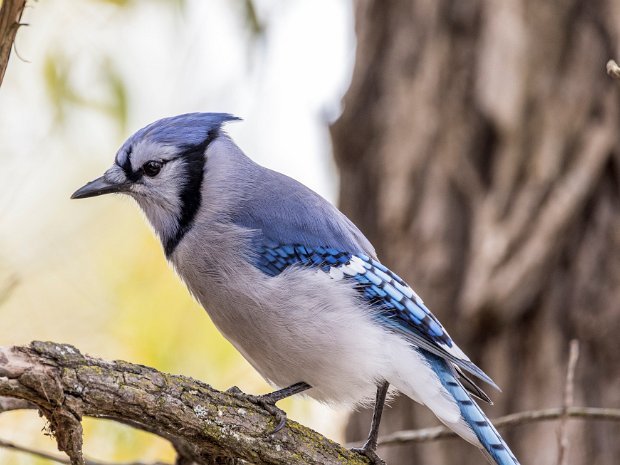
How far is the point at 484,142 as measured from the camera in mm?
3061

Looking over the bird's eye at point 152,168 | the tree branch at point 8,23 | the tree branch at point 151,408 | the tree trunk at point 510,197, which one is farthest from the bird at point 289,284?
the tree branch at point 8,23

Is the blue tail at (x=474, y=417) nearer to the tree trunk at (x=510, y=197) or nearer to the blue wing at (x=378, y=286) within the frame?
the blue wing at (x=378, y=286)

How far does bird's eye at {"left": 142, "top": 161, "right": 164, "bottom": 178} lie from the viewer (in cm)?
240

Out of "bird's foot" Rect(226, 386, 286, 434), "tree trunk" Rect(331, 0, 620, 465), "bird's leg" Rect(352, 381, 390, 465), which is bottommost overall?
"bird's foot" Rect(226, 386, 286, 434)

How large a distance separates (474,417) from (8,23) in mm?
1297

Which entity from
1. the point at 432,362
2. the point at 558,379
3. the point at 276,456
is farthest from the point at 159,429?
the point at 558,379

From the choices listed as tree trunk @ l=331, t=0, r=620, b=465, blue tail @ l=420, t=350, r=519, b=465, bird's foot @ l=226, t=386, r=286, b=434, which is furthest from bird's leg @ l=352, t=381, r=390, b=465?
tree trunk @ l=331, t=0, r=620, b=465

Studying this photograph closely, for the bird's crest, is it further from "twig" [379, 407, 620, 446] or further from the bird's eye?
"twig" [379, 407, 620, 446]

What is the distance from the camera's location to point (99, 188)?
2.39 m

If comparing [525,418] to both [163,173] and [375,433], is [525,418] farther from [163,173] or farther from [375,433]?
[163,173]

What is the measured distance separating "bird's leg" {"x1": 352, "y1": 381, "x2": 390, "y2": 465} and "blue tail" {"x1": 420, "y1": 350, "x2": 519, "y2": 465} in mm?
134

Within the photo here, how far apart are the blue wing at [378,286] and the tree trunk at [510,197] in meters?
0.76

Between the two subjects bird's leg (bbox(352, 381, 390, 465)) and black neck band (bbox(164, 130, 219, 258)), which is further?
black neck band (bbox(164, 130, 219, 258))

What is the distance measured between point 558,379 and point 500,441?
833mm
